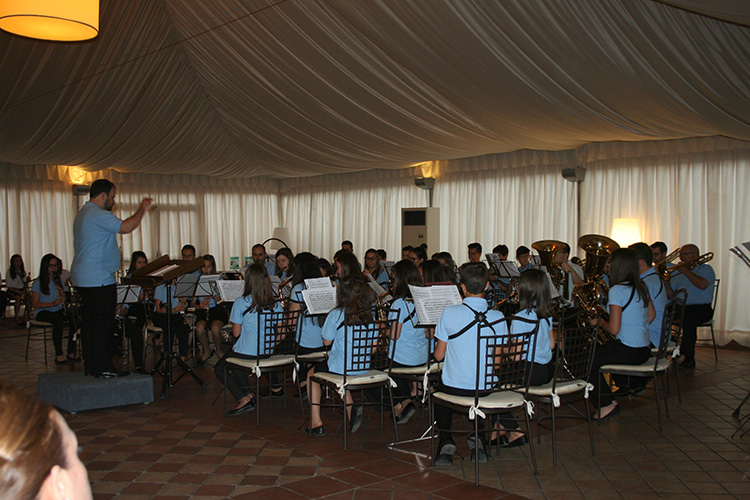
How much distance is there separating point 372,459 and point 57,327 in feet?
17.9

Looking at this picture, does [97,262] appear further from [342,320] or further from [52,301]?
[52,301]

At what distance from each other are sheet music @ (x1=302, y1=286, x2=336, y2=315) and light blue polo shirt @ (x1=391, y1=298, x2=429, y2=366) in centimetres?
50

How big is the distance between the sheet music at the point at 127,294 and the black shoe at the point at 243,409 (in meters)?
2.21

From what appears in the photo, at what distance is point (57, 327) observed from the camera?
7977 millimetres

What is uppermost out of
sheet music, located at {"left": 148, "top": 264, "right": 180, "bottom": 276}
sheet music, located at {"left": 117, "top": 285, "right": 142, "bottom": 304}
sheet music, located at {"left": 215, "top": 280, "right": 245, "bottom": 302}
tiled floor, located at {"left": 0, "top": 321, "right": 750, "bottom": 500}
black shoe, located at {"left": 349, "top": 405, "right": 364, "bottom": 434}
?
sheet music, located at {"left": 148, "top": 264, "right": 180, "bottom": 276}

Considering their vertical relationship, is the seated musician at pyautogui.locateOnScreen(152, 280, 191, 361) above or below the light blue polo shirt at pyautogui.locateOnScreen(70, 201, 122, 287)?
below

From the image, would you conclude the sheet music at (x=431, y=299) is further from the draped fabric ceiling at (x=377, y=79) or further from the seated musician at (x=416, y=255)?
the seated musician at (x=416, y=255)

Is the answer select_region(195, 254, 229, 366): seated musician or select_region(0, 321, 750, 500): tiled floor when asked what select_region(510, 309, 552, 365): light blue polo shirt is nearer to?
select_region(0, 321, 750, 500): tiled floor

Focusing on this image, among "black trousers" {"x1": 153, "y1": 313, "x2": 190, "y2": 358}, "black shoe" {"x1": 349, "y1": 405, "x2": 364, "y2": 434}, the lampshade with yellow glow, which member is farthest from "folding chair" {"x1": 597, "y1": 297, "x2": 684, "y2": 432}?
"black trousers" {"x1": 153, "y1": 313, "x2": 190, "y2": 358}

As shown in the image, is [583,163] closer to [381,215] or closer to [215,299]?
[381,215]

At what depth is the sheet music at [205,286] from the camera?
7027 millimetres

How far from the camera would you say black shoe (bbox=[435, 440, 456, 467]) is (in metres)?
4.08

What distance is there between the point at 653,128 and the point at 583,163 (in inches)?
85.8

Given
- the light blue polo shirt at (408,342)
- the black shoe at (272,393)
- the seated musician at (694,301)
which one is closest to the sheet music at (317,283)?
the light blue polo shirt at (408,342)
